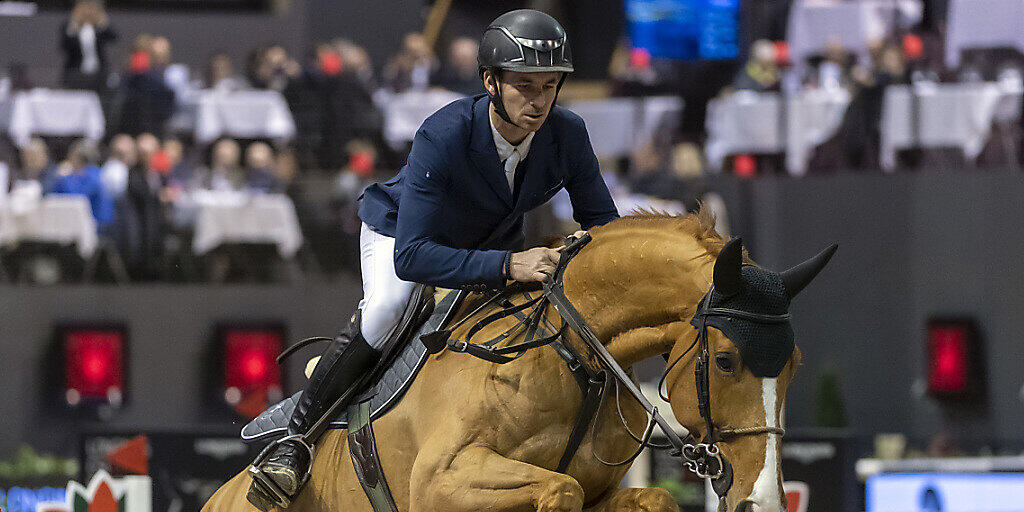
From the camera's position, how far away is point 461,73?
11188 millimetres

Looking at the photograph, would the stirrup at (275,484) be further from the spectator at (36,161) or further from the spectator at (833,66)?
the spectator at (833,66)

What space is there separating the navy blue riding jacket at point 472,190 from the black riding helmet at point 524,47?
0.17 metres

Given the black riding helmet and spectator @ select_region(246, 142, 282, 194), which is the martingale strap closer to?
the black riding helmet

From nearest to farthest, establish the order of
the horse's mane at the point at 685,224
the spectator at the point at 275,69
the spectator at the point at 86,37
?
the horse's mane at the point at 685,224
the spectator at the point at 275,69
the spectator at the point at 86,37

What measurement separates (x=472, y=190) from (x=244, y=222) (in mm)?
7200

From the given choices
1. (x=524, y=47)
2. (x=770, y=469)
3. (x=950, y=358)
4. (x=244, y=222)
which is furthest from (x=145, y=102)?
(x=770, y=469)

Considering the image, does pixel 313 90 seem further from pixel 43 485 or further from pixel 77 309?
pixel 43 485

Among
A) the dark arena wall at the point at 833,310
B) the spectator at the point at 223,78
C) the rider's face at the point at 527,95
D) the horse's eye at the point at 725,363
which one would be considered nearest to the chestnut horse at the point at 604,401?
the horse's eye at the point at 725,363

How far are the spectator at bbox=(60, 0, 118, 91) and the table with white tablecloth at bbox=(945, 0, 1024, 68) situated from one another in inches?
304

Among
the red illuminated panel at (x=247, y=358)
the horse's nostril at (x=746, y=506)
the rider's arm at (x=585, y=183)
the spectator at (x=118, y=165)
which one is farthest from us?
the spectator at (x=118, y=165)

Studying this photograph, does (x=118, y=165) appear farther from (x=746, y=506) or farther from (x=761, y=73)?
(x=746, y=506)

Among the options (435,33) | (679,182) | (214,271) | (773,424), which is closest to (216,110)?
(214,271)

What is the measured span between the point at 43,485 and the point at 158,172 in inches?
124

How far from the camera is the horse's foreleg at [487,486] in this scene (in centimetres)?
318
